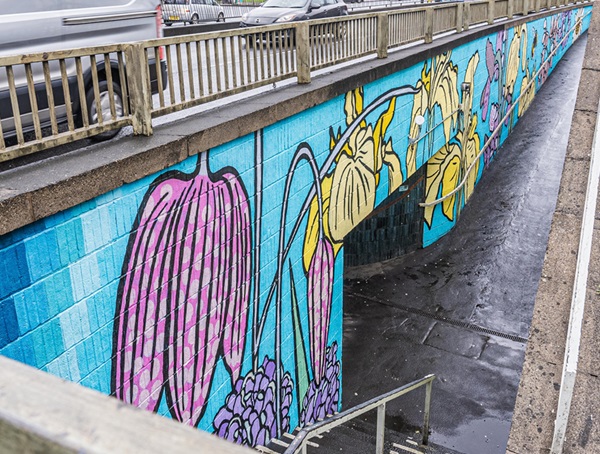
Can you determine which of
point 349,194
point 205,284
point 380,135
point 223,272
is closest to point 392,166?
point 380,135

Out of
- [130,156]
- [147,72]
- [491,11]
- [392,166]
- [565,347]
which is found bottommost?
[392,166]

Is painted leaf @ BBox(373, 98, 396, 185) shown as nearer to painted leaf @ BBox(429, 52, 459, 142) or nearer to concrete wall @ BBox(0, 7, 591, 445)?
concrete wall @ BBox(0, 7, 591, 445)

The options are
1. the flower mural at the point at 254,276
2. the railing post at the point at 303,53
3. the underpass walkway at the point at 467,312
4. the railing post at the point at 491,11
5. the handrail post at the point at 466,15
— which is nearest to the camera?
the flower mural at the point at 254,276

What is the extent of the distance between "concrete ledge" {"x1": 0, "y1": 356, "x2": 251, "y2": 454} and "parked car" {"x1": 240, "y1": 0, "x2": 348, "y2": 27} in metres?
13.6

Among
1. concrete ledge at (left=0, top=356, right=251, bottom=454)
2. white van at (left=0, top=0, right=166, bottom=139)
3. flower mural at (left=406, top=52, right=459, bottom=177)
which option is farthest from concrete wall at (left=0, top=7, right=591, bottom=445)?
concrete ledge at (left=0, top=356, right=251, bottom=454)

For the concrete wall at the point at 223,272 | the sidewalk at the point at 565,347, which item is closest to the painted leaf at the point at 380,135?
the concrete wall at the point at 223,272

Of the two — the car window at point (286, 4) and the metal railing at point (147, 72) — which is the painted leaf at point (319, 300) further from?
the car window at point (286, 4)

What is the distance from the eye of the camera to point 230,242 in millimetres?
5465

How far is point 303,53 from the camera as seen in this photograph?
6742 mm

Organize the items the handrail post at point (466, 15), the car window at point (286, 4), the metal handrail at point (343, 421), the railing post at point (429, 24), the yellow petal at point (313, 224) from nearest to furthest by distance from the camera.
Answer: the metal handrail at point (343, 421), the yellow petal at point (313, 224), the railing post at point (429, 24), the handrail post at point (466, 15), the car window at point (286, 4)

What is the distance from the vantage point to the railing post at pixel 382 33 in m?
8.84

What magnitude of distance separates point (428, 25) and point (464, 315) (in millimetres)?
5563

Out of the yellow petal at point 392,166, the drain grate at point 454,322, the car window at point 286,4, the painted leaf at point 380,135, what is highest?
the car window at point 286,4

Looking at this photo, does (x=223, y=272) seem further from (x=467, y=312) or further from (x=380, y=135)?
(x=467, y=312)
